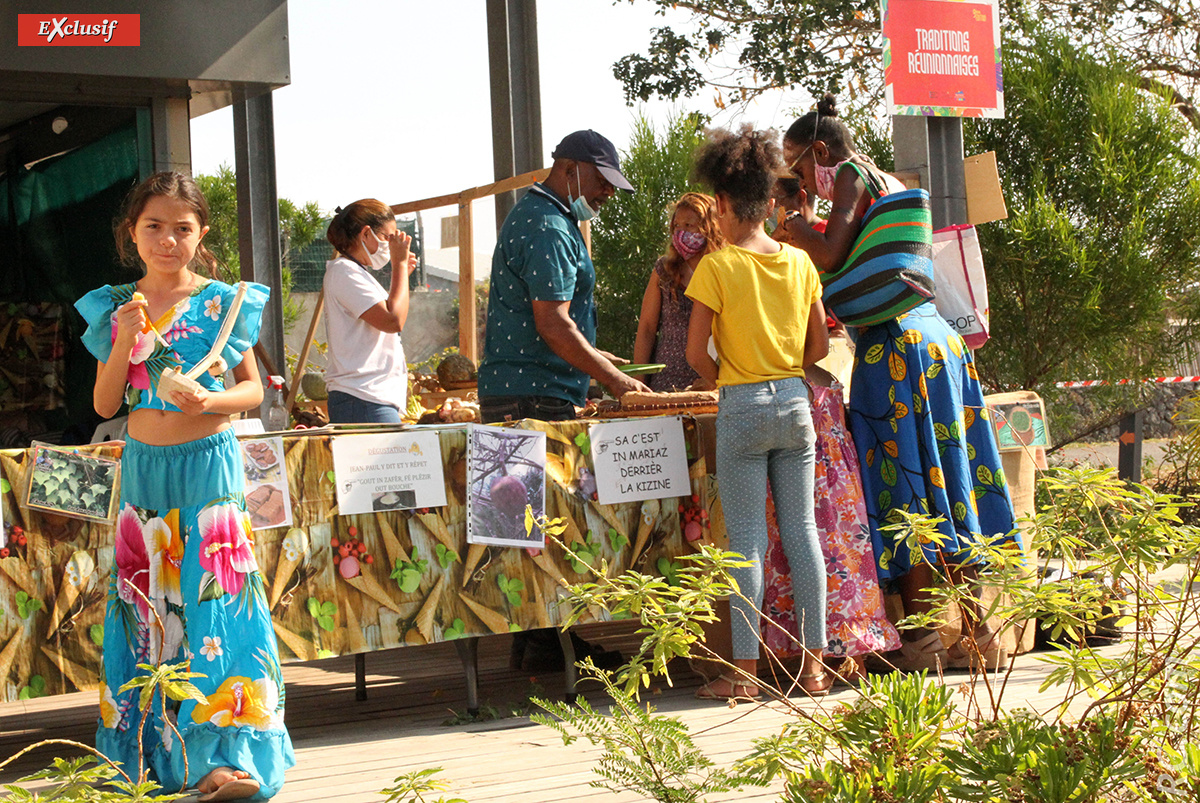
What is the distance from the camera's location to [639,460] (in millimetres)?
4305

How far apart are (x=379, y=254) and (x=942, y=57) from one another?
255 centimetres

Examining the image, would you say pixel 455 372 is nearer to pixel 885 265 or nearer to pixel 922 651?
pixel 885 265

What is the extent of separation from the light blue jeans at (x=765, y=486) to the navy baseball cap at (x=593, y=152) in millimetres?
856

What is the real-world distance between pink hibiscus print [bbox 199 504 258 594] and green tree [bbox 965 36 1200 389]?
7208 millimetres

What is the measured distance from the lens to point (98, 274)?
7.21m

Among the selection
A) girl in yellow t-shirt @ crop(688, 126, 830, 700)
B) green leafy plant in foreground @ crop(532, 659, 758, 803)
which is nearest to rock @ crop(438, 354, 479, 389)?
girl in yellow t-shirt @ crop(688, 126, 830, 700)

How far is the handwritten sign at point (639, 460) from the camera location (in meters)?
4.24

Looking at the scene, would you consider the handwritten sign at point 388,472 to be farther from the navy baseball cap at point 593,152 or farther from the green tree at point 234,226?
the green tree at point 234,226

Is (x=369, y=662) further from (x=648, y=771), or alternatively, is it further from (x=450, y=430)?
(x=648, y=771)

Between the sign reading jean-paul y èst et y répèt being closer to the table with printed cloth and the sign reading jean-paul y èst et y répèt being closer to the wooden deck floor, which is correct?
the table with printed cloth


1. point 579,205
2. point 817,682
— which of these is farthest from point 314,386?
point 817,682

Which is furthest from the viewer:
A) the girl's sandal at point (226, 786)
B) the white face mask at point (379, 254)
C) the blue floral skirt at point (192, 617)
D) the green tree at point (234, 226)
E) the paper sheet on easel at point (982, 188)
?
the green tree at point (234, 226)

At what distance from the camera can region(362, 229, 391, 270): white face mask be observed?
4746 mm

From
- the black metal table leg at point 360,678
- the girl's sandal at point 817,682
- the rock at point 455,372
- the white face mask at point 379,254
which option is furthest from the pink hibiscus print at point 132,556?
the rock at point 455,372
